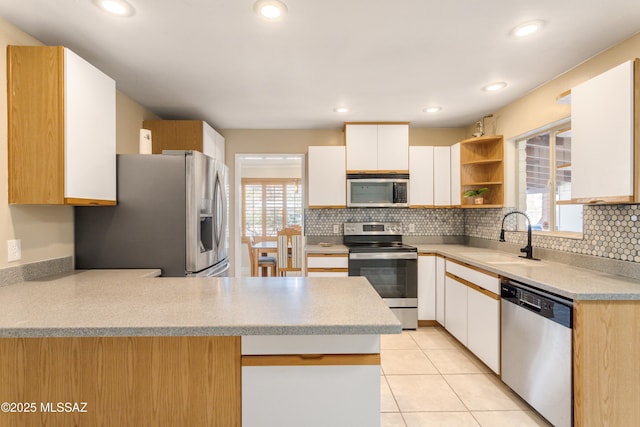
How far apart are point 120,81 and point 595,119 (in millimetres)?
3280

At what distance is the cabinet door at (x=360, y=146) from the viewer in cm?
374

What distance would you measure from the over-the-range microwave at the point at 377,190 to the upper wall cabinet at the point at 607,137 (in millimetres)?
1805

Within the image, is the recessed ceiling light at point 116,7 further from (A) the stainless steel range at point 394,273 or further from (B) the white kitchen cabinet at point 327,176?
(A) the stainless steel range at point 394,273

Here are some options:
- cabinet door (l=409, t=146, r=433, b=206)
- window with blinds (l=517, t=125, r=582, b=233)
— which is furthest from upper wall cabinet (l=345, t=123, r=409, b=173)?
window with blinds (l=517, t=125, r=582, b=233)

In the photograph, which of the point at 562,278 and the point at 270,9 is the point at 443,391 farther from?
the point at 270,9

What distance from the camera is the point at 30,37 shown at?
1881 mm

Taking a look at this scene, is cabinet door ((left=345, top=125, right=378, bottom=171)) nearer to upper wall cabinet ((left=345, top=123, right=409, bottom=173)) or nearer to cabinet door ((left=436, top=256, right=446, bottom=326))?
upper wall cabinet ((left=345, top=123, right=409, bottom=173))

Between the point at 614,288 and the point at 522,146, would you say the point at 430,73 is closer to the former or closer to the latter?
the point at 522,146

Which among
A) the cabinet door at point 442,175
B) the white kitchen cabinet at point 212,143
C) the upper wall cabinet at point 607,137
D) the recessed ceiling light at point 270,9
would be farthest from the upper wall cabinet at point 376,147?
the recessed ceiling light at point 270,9

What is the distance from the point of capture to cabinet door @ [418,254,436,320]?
351 centimetres

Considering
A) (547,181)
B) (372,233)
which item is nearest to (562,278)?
(547,181)

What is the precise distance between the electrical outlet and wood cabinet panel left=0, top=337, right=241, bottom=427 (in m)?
0.70

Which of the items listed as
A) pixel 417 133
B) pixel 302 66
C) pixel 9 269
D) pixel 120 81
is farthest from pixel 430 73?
pixel 9 269

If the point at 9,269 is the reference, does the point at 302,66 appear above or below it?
above
